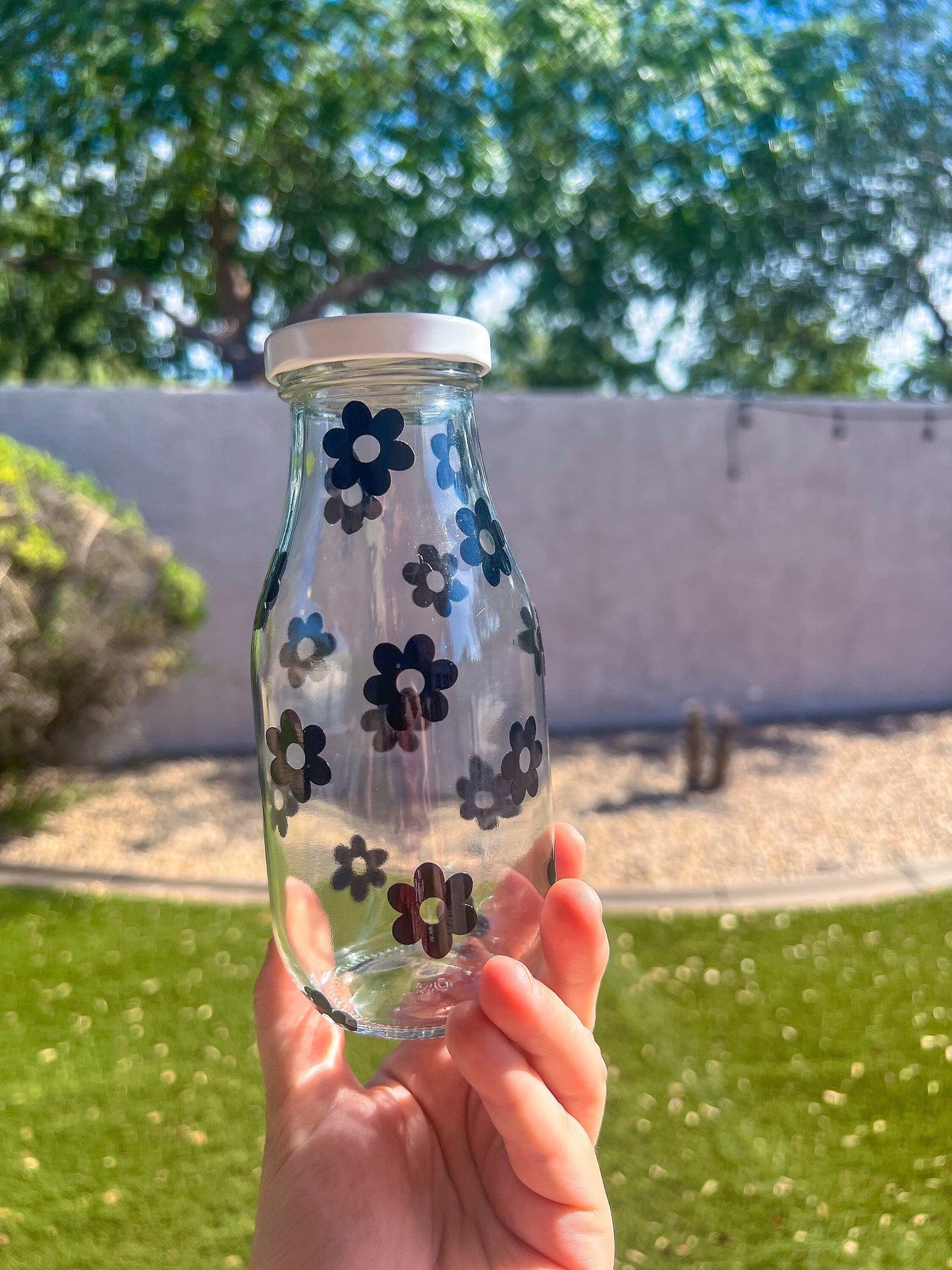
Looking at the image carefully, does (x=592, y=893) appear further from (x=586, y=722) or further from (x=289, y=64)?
(x=289, y=64)

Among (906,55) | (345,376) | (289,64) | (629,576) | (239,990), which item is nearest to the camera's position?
(345,376)

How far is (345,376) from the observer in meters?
1.01

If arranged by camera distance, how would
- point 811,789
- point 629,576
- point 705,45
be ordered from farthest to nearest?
point 705,45 → point 629,576 → point 811,789

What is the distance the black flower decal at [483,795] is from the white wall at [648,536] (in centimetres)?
574

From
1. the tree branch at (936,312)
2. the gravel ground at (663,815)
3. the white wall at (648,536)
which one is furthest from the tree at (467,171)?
the gravel ground at (663,815)

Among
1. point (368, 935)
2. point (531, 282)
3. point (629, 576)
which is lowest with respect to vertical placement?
point (629, 576)

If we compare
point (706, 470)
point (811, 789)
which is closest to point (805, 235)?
point (706, 470)

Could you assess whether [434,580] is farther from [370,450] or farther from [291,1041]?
[291,1041]

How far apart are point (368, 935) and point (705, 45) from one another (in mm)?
15044

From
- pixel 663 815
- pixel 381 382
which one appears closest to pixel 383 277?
pixel 663 815

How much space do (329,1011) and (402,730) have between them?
34 cm

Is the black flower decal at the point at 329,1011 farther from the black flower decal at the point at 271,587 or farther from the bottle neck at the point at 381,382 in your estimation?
the bottle neck at the point at 381,382

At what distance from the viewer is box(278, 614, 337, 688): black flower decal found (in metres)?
1.01

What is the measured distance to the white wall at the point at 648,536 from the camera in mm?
6895
